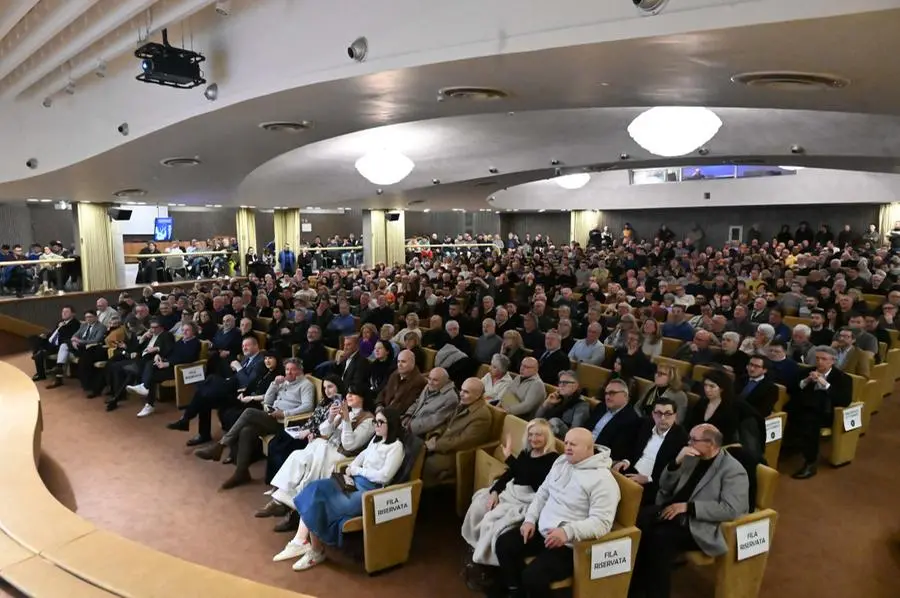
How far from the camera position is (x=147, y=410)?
6578mm

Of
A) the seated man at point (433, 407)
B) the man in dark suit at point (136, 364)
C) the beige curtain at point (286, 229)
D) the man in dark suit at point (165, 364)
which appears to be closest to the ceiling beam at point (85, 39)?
the man in dark suit at point (165, 364)

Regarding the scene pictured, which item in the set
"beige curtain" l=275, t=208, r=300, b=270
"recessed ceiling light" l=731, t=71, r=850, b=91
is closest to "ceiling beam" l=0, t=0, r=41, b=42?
"recessed ceiling light" l=731, t=71, r=850, b=91

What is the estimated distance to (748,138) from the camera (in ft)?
31.9

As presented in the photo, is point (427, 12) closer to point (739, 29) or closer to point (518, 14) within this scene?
point (518, 14)

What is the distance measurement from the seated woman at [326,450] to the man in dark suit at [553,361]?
196 centimetres

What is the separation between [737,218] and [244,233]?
16.0m

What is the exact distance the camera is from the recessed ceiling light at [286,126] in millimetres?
6007

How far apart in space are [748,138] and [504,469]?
8363 mm

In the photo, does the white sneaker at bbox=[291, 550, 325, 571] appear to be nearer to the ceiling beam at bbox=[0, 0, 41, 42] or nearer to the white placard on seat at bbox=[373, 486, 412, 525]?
the white placard on seat at bbox=[373, 486, 412, 525]

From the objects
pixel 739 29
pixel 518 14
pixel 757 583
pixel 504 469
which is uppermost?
pixel 518 14

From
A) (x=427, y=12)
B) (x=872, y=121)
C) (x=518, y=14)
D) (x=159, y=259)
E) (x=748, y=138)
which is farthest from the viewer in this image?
(x=159, y=259)

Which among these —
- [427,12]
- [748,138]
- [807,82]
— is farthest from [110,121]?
[748,138]

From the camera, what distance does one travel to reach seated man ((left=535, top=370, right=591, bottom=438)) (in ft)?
13.7

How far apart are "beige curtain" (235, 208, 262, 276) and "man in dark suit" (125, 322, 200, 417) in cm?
1176
